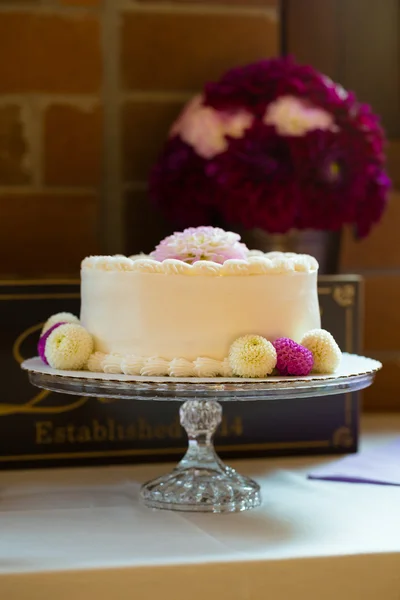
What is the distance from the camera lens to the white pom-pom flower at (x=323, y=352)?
1039 mm

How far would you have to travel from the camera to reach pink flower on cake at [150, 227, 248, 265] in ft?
3.52

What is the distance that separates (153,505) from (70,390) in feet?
0.58

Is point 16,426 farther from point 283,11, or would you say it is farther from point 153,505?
point 283,11

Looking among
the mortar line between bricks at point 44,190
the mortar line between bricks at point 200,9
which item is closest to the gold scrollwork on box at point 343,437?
the mortar line between bricks at point 44,190

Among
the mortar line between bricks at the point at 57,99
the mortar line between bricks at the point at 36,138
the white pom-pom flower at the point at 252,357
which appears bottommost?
the white pom-pom flower at the point at 252,357

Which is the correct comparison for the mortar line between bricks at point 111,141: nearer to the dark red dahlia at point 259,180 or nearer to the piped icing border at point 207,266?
the dark red dahlia at point 259,180

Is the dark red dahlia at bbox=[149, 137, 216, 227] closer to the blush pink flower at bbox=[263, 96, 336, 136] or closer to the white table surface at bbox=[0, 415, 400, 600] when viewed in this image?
the blush pink flower at bbox=[263, 96, 336, 136]

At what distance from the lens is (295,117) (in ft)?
4.50

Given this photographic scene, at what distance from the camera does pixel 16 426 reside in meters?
1.31

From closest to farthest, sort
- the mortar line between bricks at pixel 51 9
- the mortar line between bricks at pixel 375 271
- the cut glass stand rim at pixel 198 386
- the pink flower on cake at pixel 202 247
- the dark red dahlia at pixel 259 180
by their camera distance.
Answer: the cut glass stand rim at pixel 198 386 → the pink flower on cake at pixel 202 247 → the dark red dahlia at pixel 259 180 → the mortar line between bricks at pixel 51 9 → the mortar line between bricks at pixel 375 271

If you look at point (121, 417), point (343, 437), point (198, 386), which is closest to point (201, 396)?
point (198, 386)

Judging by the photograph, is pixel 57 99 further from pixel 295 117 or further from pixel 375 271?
pixel 375 271

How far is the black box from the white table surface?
12 cm

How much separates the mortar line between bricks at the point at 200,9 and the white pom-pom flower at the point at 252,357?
78 centimetres
